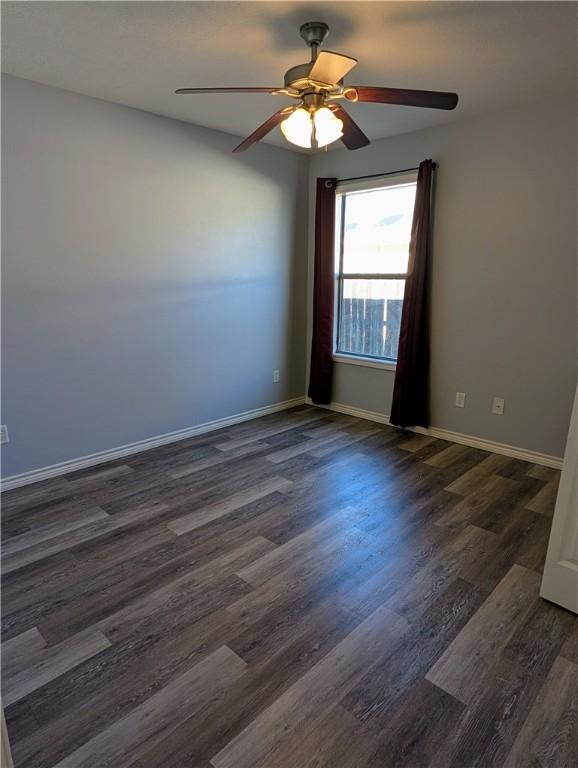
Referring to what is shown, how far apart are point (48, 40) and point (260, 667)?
117 inches

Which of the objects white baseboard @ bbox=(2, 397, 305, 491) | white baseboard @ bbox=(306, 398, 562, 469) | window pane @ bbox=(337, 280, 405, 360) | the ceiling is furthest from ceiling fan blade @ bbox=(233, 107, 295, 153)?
white baseboard @ bbox=(306, 398, 562, 469)

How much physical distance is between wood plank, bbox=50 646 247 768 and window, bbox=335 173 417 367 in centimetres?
305

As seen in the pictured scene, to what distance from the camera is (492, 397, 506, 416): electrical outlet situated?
345 centimetres

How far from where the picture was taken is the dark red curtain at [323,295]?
13.8ft

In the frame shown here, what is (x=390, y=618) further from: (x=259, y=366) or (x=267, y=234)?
(x=267, y=234)

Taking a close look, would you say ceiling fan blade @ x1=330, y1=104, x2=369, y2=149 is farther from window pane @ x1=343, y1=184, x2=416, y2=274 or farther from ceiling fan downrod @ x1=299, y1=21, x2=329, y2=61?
window pane @ x1=343, y1=184, x2=416, y2=274

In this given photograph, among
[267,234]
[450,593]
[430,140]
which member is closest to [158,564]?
[450,593]

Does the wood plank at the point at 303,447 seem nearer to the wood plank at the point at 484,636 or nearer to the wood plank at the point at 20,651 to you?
the wood plank at the point at 484,636

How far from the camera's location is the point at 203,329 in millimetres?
3770

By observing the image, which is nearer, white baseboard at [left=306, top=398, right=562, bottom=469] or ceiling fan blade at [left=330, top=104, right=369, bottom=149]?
ceiling fan blade at [left=330, top=104, right=369, bottom=149]

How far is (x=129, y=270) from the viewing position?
3.24 metres

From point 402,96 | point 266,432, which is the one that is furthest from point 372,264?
point 402,96

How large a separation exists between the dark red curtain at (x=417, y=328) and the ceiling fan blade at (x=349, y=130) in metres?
1.27

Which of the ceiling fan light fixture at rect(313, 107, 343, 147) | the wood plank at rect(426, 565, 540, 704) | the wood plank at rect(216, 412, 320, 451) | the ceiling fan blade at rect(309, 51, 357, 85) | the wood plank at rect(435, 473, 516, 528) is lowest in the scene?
the wood plank at rect(216, 412, 320, 451)
